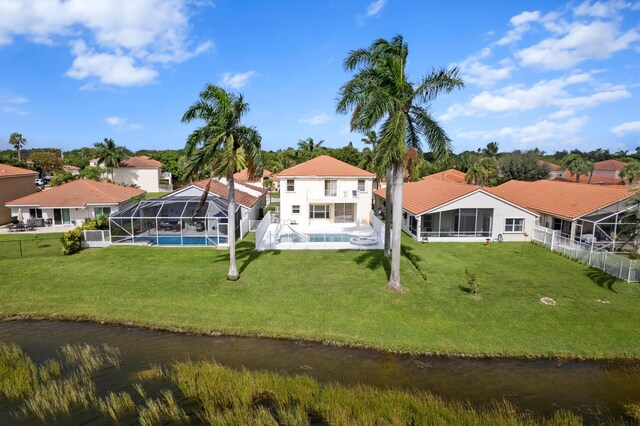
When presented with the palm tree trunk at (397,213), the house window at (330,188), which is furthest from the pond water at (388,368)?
the house window at (330,188)

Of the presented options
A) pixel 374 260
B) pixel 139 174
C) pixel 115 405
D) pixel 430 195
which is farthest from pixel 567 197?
pixel 139 174

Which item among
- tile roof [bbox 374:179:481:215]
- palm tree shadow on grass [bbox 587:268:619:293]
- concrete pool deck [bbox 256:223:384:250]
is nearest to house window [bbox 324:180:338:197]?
concrete pool deck [bbox 256:223:384:250]

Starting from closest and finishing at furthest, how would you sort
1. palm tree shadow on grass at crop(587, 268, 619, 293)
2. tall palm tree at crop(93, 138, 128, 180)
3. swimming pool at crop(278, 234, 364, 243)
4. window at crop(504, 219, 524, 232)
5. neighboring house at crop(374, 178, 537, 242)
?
1. palm tree shadow on grass at crop(587, 268, 619, 293)
2. swimming pool at crop(278, 234, 364, 243)
3. neighboring house at crop(374, 178, 537, 242)
4. window at crop(504, 219, 524, 232)
5. tall palm tree at crop(93, 138, 128, 180)

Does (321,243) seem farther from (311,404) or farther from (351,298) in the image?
(311,404)

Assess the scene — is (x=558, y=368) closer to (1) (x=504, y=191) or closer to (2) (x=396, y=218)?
(2) (x=396, y=218)

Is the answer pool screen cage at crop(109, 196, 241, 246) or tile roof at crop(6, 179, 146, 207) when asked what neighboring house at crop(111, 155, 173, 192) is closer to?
tile roof at crop(6, 179, 146, 207)
